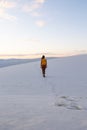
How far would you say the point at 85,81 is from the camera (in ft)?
65.8

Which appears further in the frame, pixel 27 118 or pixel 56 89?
pixel 56 89


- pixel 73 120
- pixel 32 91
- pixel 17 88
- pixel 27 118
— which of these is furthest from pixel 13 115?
pixel 17 88

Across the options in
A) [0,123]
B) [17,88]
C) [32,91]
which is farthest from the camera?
[17,88]

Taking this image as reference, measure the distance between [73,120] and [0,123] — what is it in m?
2.08

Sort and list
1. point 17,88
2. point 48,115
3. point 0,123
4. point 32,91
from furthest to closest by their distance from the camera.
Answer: point 17,88 < point 32,91 < point 48,115 < point 0,123

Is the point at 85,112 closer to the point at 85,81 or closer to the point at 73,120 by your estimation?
the point at 73,120

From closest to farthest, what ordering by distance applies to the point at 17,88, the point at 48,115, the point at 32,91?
1. the point at 48,115
2. the point at 32,91
3. the point at 17,88

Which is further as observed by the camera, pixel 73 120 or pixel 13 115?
pixel 13 115

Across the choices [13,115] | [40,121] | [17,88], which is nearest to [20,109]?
[13,115]

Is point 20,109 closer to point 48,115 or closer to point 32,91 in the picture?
point 48,115

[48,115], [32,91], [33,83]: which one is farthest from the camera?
[33,83]

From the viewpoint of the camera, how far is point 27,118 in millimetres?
8133

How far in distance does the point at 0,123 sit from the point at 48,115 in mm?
1573

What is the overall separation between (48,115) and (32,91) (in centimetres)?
850
